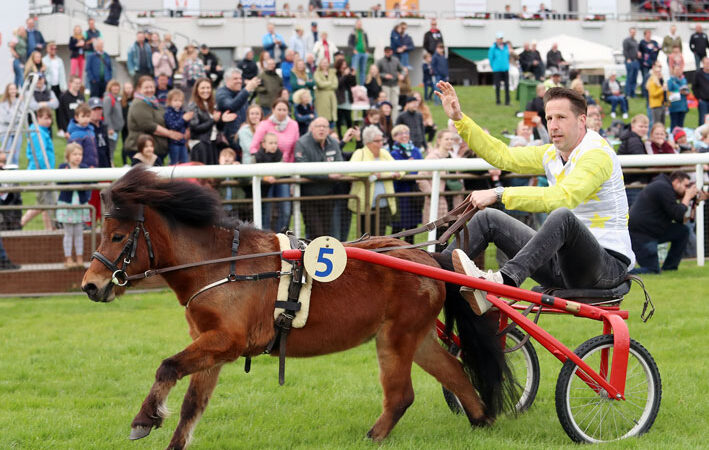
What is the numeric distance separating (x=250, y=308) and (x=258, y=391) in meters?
1.68

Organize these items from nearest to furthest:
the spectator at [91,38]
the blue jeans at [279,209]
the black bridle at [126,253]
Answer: the black bridle at [126,253]
the blue jeans at [279,209]
the spectator at [91,38]

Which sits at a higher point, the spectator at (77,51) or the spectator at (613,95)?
the spectator at (77,51)

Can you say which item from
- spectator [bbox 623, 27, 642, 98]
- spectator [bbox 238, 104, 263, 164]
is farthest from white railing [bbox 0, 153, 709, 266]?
spectator [bbox 623, 27, 642, 98]

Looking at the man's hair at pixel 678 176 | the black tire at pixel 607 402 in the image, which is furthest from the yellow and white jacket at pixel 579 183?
the man's hair at pixel 678 176

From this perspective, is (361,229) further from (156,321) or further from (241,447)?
(241,447)

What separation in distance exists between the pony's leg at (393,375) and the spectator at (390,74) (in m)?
15.8

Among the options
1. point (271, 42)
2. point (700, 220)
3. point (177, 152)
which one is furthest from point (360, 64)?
point (700, 220)

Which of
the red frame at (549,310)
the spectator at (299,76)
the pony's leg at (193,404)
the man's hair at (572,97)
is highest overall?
the spectator at (299,76)

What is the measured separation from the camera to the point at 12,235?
9.31m

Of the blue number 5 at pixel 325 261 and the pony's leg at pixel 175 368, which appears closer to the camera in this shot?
the pony's leg at pixel 175 368

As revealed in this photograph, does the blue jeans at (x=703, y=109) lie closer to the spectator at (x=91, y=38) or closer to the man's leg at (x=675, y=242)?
the man's leg at (x=675, y=242)

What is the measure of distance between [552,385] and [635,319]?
2.25 meters

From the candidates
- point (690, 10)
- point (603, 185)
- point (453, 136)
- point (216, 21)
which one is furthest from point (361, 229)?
point (690, 10)

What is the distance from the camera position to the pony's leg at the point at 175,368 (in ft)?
15.2
